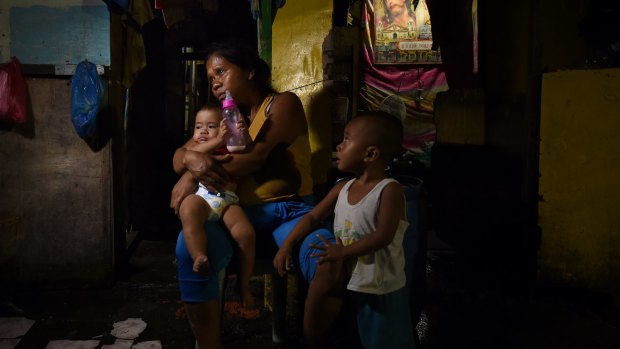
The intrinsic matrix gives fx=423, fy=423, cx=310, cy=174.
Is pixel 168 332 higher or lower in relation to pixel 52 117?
lower

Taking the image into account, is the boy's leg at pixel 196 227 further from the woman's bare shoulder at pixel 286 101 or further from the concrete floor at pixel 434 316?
the concrete floor at pixel 434 316

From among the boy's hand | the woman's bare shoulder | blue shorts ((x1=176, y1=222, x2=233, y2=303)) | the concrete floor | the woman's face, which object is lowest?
the concrete floor

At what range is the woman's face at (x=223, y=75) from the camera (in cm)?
279

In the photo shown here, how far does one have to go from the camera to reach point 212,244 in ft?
7.88

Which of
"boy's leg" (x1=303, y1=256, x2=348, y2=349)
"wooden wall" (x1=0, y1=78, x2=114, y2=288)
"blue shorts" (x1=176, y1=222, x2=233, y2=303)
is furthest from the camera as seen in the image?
"wooden wall" (x1=0, y1=78, x2=114, y2=288)

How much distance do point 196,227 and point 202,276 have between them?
269 millimetres

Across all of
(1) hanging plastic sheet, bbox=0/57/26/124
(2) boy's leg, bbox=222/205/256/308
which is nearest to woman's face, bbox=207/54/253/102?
(2) boy's leg, bbox=222/205/256/308

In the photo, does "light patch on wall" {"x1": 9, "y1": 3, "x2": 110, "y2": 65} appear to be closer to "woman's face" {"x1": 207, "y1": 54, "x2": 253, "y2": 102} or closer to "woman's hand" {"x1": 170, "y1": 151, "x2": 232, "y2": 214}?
"woman's face" {"x1": 207, "y1": 54, "x2": 253, "y2": 102}

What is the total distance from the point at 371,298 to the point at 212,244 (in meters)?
0.93

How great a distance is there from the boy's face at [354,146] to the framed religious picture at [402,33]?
27.5ft

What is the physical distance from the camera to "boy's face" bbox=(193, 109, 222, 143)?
2.82 meters

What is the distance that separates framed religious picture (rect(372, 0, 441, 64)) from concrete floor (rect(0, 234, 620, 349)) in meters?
7.12

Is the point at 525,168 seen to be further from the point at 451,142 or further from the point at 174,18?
the point at 174,18

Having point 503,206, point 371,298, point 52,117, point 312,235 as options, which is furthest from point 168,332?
A: point 503,206
